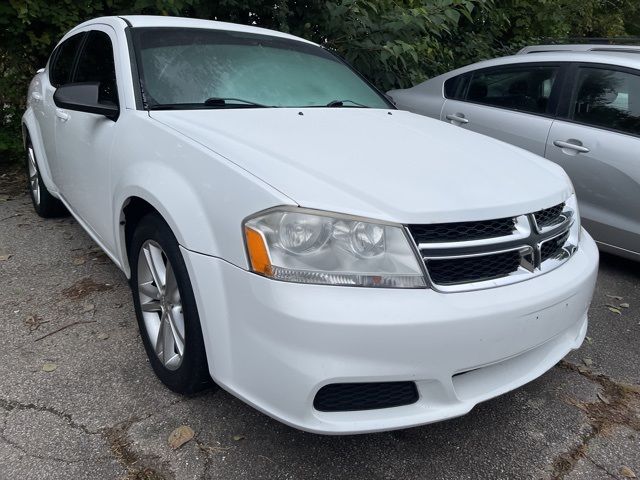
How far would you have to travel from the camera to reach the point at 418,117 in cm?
321

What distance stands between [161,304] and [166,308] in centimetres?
8

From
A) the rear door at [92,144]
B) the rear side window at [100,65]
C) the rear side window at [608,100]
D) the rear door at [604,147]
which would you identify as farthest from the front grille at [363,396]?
the rear side window at [608,100]

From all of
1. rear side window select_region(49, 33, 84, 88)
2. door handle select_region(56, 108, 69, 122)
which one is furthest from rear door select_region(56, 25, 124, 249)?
rear side window select_region(49, 33, 84, 88)

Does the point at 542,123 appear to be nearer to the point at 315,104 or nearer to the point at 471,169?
the point at 315,104

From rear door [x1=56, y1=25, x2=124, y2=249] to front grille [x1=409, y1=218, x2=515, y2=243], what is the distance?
159cm

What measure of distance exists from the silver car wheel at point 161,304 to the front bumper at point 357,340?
0.96ft

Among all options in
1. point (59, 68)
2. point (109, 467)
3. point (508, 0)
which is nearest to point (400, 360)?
point (109, 467)

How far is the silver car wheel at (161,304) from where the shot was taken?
2227 millimetres

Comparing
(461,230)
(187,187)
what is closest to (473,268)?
(461,230)

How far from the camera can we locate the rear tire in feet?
14.4

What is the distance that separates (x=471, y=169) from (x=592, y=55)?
102 inches

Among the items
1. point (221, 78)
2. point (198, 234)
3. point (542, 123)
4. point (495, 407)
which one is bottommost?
point (495, 407)

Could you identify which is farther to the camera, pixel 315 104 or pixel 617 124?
pixel 617 124

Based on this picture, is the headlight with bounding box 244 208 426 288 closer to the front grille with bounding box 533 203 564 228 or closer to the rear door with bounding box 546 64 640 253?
the front grille with bounding box 533 203 564 228
